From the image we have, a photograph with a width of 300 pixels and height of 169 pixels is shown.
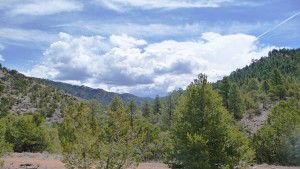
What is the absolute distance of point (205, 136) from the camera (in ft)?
58.5

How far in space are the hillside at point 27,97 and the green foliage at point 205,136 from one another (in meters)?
80.1

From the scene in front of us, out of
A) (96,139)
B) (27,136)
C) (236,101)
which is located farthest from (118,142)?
(236,101)

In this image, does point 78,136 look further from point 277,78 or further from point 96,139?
point 277,78

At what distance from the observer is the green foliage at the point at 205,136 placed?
58.2 feet

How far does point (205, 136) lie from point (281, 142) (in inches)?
804

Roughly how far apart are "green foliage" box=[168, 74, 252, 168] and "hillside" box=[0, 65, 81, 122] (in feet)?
263

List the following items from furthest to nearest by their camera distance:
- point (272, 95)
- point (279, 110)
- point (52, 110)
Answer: point (52, 110), point (272, 95), point (279, 110)

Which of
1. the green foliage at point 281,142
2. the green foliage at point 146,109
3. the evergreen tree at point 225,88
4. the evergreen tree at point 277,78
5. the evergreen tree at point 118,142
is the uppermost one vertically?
the evergreen tree at point 277,78

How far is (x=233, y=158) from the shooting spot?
1783 centimetres

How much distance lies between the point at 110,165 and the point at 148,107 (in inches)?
3759

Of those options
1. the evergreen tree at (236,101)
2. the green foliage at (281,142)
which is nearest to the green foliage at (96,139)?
the green foliage at (281,142)

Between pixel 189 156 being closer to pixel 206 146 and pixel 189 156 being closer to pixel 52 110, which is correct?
pixel 206 146

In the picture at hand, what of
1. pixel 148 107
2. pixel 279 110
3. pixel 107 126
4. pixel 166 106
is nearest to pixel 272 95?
pixel 166 106

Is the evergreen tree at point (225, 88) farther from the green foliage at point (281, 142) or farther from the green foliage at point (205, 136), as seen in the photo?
the green foliage at point (205, 136)
